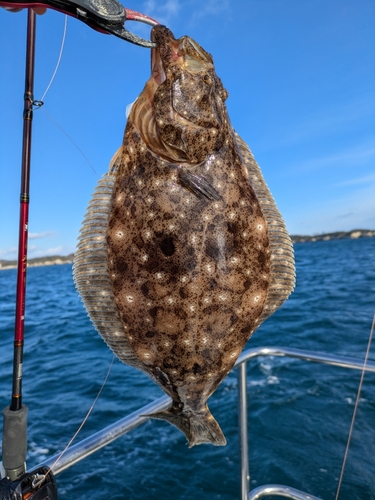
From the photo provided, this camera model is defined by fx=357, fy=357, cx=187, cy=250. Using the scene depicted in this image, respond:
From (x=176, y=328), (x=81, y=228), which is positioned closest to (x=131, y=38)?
(x=81, y=228)

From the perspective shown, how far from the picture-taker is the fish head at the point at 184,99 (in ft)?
5.31

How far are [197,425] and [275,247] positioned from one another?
3.36ft

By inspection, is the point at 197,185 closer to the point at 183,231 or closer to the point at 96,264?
the point at 183,231

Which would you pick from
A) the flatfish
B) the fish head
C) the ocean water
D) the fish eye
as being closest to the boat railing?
the flatfish

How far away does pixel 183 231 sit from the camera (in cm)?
158

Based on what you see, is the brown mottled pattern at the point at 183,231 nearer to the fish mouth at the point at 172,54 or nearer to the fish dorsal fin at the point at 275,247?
the fish mouth at the point at 172,54

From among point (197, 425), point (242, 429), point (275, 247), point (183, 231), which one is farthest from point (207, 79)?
point (242, 429)

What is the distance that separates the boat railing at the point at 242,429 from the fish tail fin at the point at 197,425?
0.37 m

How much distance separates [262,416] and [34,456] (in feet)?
16.2

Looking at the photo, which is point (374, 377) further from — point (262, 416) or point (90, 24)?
point (90, 24)

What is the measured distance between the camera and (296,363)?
11.1 m

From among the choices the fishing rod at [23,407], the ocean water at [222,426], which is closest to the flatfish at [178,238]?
the fishing rod at [23,407]

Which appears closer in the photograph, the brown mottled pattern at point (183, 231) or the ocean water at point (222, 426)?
the brown mottled pattern at point (183, 231)

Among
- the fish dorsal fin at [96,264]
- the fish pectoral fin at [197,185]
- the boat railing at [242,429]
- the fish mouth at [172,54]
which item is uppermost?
the fish mouth at [172,54]
